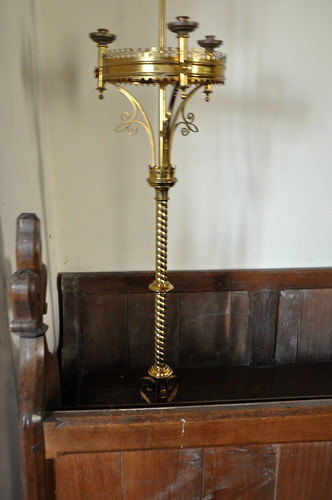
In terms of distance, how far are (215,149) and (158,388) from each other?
0.86m

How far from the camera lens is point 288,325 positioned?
6.15 feet

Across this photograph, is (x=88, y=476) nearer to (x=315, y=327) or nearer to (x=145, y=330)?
(x=145, y=330)

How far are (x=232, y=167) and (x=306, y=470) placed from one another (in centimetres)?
111

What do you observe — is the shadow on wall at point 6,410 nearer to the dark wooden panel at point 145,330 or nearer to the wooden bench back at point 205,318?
the wooden bench back at point 205,318

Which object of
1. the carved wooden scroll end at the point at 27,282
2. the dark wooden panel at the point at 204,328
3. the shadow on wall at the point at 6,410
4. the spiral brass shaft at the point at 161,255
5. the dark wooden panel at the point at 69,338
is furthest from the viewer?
the dark wooden panel at the point at 204,328

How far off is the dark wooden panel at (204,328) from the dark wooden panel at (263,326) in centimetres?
10

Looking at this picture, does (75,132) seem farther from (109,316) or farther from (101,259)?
(109,316)

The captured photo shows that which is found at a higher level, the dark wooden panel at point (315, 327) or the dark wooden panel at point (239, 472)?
the dark wooden panel at point (239, 472)

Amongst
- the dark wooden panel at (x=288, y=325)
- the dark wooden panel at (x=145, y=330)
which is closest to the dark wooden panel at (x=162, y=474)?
the dark wooden panel at (x=145, y=330)

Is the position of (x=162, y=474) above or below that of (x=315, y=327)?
above

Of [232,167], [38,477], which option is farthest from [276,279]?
[38,477]

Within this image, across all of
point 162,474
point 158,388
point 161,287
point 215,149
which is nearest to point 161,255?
point 161,287

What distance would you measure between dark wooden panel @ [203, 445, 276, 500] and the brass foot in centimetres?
54

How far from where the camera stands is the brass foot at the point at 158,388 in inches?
59.4
